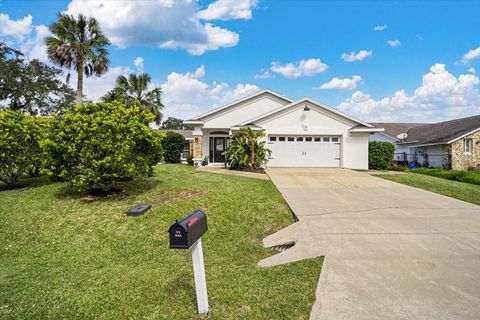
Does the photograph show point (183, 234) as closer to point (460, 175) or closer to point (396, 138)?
point (460, 175)

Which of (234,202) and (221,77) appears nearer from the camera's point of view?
(234,202)

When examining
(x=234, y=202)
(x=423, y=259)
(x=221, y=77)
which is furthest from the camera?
(x=221, y=77)

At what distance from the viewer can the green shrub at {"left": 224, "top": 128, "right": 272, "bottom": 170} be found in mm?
15375

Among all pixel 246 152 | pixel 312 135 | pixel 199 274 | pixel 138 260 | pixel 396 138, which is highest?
pixel 396 138

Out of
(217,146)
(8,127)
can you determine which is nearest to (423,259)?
(8,127)

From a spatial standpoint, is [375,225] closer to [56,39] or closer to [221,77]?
[221,77]

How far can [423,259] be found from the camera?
4.35 metres

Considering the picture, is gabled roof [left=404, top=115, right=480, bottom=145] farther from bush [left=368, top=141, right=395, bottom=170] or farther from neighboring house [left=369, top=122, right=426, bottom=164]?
bush [left=368, top=141, right=395, bottom=170]

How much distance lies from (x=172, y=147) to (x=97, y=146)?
13.5m

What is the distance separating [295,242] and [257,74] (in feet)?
68.9

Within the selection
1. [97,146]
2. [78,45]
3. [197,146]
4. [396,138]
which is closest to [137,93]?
[78,45]

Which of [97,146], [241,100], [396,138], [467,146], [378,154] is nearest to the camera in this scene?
[97,146]

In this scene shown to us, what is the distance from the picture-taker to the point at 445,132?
81.4ft

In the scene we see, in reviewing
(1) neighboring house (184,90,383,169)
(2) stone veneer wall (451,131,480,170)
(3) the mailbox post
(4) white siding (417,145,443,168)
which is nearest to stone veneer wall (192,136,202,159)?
(1) neighboring house (184,90,383,169)
